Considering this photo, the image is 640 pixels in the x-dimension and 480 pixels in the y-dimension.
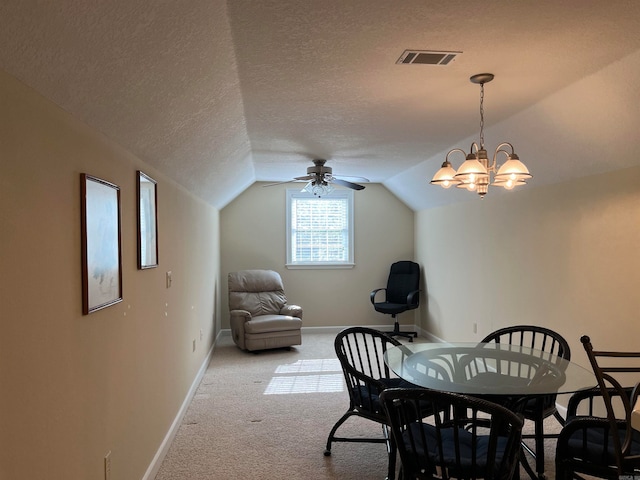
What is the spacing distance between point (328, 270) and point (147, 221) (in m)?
4.66

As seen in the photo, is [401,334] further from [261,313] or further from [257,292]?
[257,292]

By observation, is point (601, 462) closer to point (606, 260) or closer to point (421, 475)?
point (421, 475)

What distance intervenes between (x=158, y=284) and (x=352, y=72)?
1756mm

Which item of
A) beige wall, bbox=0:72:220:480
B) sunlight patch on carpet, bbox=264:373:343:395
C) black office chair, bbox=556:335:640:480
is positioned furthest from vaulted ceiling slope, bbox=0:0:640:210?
sunlight patch on carpet, bbox=264:373:343:395

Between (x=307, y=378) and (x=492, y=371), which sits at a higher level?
(x=492, y=371)

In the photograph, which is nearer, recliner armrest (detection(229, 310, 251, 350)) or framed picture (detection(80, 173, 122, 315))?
framed picture (detection(80, 173, 122, 315))

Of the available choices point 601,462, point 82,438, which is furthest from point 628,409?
point 82,438

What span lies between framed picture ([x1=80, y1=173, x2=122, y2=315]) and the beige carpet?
142 cm

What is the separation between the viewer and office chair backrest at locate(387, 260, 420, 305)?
691 cm

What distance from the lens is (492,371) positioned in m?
2.77

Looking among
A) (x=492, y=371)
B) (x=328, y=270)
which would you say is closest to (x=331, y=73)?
(x=492, y=371)

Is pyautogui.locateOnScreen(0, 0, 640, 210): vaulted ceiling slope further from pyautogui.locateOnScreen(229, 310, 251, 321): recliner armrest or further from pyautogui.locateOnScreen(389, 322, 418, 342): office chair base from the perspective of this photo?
pyautogui.locateOnScreen(389, 322, 418, 342): office chair base

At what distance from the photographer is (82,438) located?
1.84m

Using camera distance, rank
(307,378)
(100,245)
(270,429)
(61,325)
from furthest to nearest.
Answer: (307,378)
(270,429)
(100,245)
(61,325)
